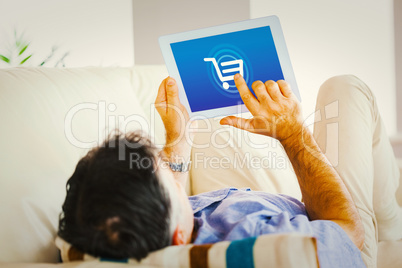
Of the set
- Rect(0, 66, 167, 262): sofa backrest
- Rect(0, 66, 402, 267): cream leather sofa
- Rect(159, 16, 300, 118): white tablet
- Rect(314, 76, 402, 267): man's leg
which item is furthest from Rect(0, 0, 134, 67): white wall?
Rect(159, 16, 300, 118): white tablet

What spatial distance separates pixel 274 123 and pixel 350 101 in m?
0.39

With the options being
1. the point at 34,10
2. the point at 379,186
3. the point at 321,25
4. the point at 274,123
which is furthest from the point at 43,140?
the point at 321,25

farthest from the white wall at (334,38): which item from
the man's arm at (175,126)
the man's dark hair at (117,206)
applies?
the man's dark hair at (117,206)

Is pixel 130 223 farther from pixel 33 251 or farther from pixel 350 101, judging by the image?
pixel 350 101

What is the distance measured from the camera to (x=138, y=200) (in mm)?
610

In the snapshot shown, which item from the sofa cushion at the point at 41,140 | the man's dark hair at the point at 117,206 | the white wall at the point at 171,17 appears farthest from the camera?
the white wall at the point at 171,17

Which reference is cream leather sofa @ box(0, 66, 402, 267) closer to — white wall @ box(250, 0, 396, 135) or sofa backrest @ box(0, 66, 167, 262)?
sofa backrest @ box(0, 66, 167, 262)

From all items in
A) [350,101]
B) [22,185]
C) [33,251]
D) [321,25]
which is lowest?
[33,251]

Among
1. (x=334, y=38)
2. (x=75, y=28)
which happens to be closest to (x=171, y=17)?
(x=75, y=28)

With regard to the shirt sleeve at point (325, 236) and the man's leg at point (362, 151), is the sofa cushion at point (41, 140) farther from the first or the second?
the man's leg at point (362, 151)

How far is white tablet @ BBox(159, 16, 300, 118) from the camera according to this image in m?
0.92

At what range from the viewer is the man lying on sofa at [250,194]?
1.98 feet

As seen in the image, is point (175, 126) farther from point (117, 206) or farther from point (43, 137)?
point (117, 206)

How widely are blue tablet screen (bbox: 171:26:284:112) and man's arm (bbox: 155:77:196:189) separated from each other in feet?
0.22
